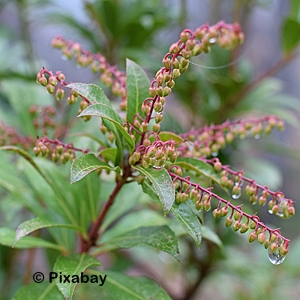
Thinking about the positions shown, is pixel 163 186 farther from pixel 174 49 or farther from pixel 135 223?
pixel 135 223

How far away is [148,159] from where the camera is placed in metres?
0.58

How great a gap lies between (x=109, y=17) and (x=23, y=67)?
43 centimetres

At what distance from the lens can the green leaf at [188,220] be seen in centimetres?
59

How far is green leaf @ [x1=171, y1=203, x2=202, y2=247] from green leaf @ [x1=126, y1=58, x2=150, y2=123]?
0.54 feet

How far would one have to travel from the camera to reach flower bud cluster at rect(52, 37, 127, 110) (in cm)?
77

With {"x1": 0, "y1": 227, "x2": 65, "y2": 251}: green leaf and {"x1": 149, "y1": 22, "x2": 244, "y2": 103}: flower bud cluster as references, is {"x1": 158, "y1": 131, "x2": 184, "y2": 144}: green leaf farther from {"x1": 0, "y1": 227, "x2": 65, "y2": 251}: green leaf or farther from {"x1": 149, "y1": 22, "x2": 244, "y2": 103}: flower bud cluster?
{"x1": 0, "y1": 227, "x2": 65, "y2": 251}: green leaf

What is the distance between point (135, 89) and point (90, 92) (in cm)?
9

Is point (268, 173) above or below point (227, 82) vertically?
below

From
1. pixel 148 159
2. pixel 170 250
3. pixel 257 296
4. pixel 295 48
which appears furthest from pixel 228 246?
pixel 148 159

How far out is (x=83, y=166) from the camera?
59 cm

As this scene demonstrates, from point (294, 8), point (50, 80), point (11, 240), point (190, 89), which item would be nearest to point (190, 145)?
point (50, 80)

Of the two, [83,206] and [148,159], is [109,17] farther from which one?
[148,159]

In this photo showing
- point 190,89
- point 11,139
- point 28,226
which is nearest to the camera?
point 28,226

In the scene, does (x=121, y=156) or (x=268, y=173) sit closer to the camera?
(x=121, y=156)
